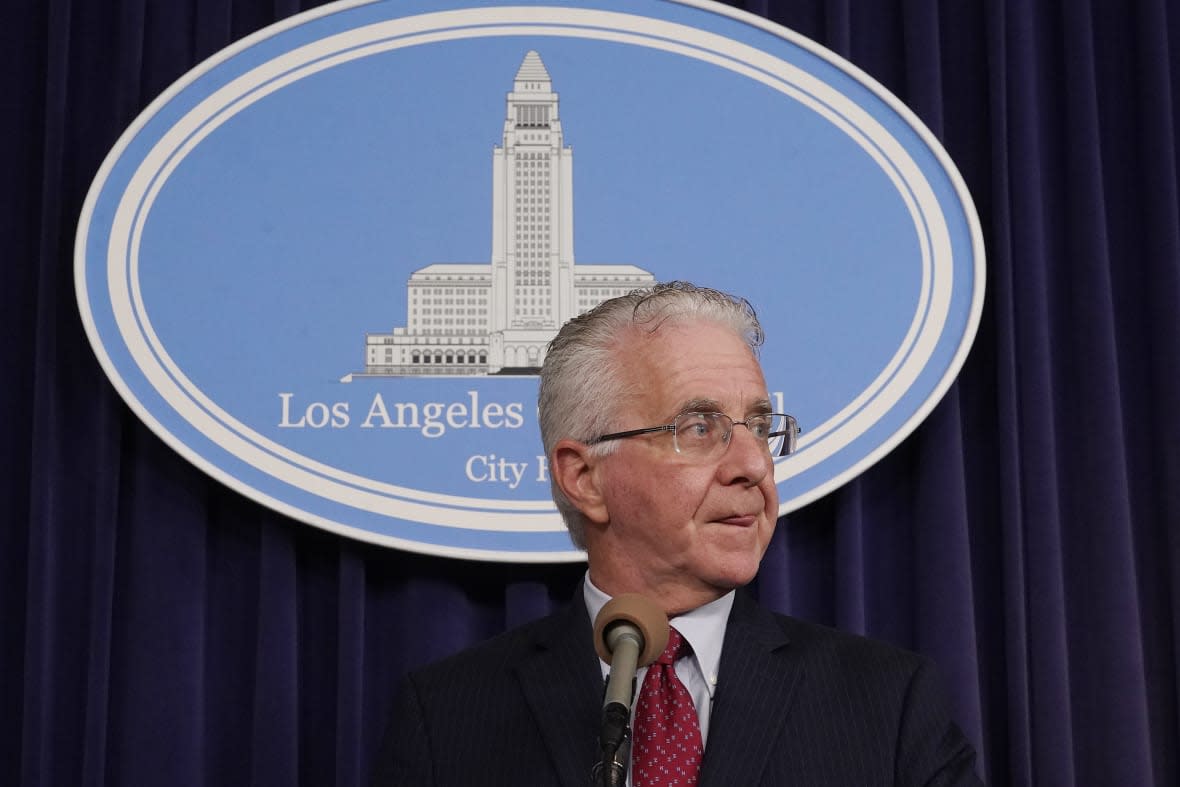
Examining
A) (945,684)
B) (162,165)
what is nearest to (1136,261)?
(945,684)

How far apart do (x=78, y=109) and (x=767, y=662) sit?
1402 millimetres

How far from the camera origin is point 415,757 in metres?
1.51

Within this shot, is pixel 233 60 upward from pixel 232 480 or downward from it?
upward

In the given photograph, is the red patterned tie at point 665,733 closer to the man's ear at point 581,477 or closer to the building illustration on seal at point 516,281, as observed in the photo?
the man's ear at point 581,477

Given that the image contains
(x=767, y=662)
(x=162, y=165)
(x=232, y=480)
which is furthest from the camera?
(x=162, y=165)

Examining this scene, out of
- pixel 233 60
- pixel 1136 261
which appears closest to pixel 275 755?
pixel 233 60

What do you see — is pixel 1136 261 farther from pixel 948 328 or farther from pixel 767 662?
pixel 767 662

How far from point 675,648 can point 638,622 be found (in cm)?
38

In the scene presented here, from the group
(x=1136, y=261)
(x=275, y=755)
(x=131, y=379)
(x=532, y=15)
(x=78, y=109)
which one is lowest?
(x=275, y=755)

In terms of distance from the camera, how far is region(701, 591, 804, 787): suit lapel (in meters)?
1.37

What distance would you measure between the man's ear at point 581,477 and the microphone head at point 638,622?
42cm

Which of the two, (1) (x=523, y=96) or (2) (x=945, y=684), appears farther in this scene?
(1) (x=523, y=96)

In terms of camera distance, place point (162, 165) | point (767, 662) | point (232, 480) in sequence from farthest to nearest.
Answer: point (162, 165), point (232, 480), point (767, 662)

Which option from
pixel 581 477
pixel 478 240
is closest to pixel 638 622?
pixel 581 477
